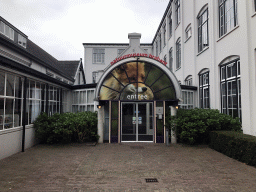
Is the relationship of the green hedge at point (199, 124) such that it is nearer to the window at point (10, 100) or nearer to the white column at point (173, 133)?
the white column at point (173, 133)

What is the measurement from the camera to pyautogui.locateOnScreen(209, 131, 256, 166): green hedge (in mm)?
6289

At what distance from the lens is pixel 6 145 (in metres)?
7.27

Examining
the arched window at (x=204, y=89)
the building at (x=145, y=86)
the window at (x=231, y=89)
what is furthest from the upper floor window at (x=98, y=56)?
the window at (x=231, y=89)

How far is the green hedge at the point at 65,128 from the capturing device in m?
9.34

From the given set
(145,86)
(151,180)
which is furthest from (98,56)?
(151,180)

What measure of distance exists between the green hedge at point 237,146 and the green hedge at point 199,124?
2.32ft

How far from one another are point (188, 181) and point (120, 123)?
19.5 ft

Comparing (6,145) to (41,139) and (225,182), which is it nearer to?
(41,139)

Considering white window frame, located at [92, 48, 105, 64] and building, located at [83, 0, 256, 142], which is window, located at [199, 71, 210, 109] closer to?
building, located at [83, 0, 256, 142]

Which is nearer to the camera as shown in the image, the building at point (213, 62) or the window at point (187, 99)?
the building at point (213, 62)

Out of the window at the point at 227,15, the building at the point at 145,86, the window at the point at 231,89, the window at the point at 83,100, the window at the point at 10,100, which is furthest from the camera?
the window at the point at 83,100

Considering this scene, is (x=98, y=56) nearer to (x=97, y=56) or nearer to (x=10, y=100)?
(x=97, y=56)

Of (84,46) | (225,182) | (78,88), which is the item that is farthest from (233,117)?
(84,46)

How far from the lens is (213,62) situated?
11438 mm
